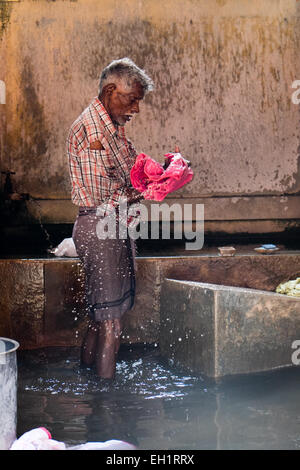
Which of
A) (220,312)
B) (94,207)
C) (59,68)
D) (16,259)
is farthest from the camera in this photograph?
(59,68)

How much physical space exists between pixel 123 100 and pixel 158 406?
220 cm

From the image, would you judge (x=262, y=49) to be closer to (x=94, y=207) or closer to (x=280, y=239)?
(x=280, y=239)

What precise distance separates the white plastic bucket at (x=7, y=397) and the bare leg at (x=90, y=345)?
63.3 inches

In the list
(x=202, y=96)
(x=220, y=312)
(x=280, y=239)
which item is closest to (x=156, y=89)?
(x=202, y=96)

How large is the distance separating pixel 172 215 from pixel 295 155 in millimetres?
1538

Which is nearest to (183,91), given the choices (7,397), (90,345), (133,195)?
(133,195)

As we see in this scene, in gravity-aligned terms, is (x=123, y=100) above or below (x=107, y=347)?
above

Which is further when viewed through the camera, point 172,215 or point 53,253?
point 172,215

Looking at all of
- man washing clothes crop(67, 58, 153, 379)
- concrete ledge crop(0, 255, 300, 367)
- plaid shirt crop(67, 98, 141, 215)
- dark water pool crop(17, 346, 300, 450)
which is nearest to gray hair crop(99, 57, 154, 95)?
man washing clothes crop(67, 58, 153, 379)

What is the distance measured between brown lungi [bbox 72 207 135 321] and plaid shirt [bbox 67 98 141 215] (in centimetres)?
13

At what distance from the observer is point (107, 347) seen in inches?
179

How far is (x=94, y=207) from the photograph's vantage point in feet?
14.7

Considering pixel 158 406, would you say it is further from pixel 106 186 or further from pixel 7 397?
pixel 106 186

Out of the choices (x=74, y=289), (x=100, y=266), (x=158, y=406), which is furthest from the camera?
(x=74, y=289)
